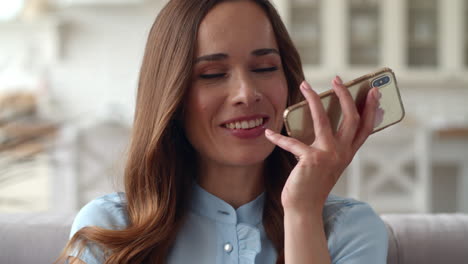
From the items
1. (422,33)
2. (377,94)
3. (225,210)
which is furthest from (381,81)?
(422,33)

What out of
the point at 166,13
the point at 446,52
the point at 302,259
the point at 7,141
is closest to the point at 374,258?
the point at 302,259

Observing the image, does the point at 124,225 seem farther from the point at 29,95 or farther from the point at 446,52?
the point at 29,95

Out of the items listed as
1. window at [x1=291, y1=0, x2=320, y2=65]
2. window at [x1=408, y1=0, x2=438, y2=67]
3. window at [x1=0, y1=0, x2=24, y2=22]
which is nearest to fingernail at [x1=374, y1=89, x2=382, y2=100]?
window at [x1=291, y1=0, x2=320, y2=65]

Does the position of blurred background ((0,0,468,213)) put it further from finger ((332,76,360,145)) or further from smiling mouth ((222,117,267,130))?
finger ((332,76,360,145))

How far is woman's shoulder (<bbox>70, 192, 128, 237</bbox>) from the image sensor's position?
918mm

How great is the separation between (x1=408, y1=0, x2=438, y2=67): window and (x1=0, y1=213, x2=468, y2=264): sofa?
3.62m

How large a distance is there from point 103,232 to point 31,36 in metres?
4.78

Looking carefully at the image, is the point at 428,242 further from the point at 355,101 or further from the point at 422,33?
the point at 422,33

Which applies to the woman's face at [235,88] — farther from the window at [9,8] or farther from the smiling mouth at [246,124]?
the window at [9,8]

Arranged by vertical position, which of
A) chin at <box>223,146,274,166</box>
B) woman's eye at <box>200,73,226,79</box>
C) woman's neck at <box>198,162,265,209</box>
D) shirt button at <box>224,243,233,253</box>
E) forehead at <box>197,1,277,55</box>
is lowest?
shirt button at <box>224,243,233,253</box>

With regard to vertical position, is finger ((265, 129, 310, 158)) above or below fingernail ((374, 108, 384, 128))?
below

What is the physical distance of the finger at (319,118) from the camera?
0.77 metres

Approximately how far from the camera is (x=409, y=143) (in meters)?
3.36

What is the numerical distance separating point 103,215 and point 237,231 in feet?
0.83
